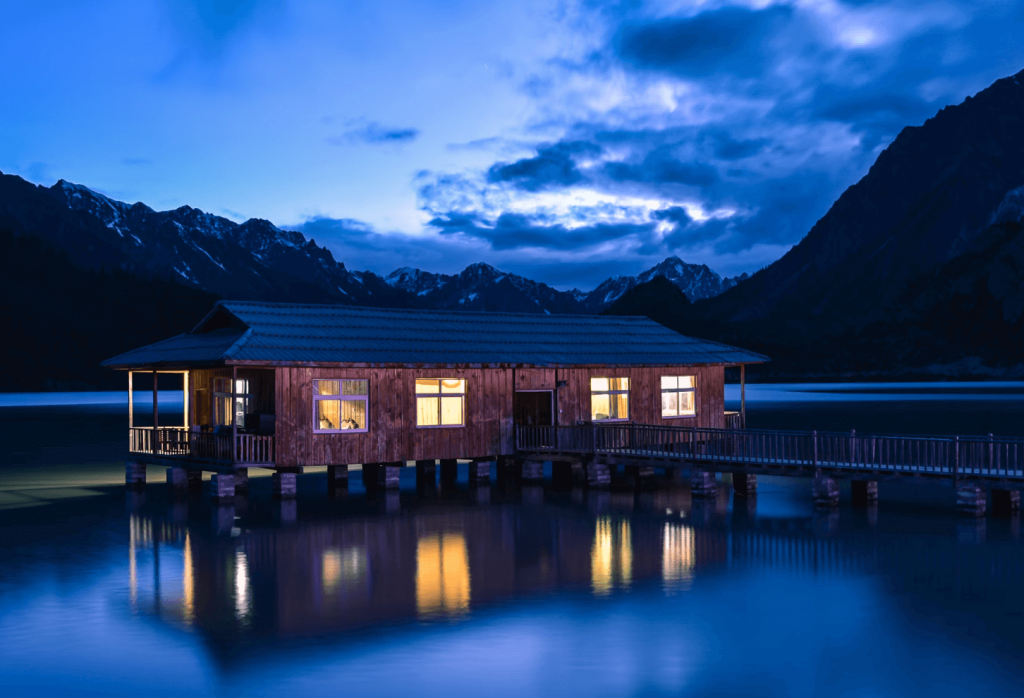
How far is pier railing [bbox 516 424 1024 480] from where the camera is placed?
2559 centimetres

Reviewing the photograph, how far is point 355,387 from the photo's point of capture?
32344 mm

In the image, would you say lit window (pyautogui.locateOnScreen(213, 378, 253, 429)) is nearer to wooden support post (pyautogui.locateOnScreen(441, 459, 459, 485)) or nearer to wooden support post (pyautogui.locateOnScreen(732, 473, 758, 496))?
wooden support post (pyautogui.locateOnScreen(441, 459, 459, 485))

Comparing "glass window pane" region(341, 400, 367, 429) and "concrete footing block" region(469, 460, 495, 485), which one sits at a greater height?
"glass window pane" region(341, 400, 367, 429)

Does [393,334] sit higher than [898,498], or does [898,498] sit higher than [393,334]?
[393,334]

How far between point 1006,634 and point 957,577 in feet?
14.4

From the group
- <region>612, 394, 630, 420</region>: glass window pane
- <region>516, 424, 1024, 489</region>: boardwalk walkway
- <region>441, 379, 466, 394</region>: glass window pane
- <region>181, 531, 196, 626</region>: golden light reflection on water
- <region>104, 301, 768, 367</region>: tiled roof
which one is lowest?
<region>181, 531, 196, 626</region>: golden light reflection on water

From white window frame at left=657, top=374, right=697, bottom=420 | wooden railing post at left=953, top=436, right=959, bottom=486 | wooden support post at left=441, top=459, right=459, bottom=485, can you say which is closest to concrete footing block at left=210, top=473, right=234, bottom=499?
wooden support post at left=441, top=459, right=459, bottom=485

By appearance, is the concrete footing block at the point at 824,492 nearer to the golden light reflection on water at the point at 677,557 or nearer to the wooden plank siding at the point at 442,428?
the golden light reflection on water at the point at 677,557

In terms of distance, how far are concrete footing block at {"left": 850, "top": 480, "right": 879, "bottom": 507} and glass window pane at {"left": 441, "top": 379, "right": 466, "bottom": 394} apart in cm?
1294

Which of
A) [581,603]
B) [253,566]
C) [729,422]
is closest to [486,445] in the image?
[729,422]

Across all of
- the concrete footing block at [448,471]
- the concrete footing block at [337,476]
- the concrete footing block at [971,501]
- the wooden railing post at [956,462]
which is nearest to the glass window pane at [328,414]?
the concrete footing block at [337,476]

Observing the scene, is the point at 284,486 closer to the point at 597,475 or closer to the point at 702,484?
the point at 597,475

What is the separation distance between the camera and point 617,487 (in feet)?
117

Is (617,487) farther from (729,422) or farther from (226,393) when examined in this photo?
(226,393)
